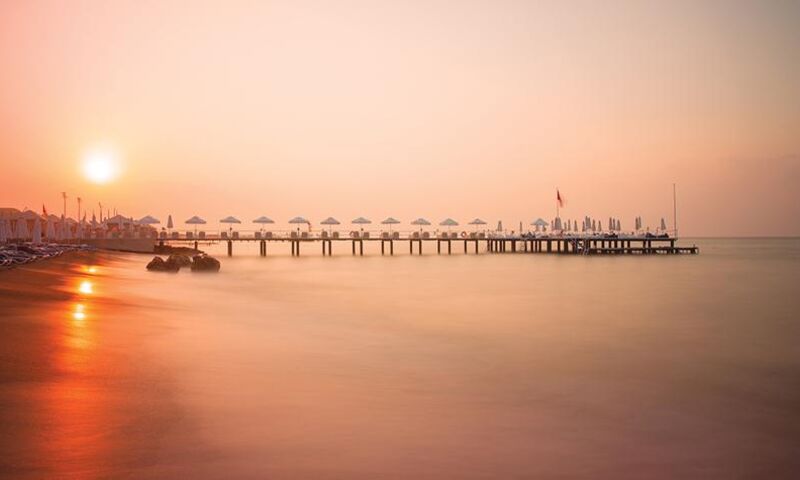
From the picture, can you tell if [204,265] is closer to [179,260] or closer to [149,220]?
[179,260]

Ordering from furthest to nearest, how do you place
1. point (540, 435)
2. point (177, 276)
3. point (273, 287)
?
point (177, 276), point (273, 287), point (540, 435)

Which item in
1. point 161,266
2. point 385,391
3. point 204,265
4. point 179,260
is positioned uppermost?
point 179,260

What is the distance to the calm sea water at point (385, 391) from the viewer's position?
6.88 meters

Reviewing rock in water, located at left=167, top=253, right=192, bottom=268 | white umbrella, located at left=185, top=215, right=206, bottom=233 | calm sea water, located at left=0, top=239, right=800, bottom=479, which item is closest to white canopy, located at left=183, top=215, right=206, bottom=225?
white umbrella, located at left=185, top=215, right=206, bottom=233

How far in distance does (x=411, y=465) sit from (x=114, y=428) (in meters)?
3.31

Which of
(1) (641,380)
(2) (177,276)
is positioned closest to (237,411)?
(1) (641,380)

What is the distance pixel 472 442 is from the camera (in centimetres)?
763

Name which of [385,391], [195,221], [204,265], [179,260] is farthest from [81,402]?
[195,221]

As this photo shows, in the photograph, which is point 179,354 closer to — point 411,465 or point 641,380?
point 411,465

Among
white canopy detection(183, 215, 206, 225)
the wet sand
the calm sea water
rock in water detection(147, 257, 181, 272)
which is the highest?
white canopy detection(183, 215, 206, 225)

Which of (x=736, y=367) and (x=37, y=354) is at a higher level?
(x=37, y=354)

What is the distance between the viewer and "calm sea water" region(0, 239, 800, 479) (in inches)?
271

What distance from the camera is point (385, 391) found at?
409 inches

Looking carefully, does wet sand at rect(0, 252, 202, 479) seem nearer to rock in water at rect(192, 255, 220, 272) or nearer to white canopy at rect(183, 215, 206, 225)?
rock in water at rect(192, 255, 220, 272)
